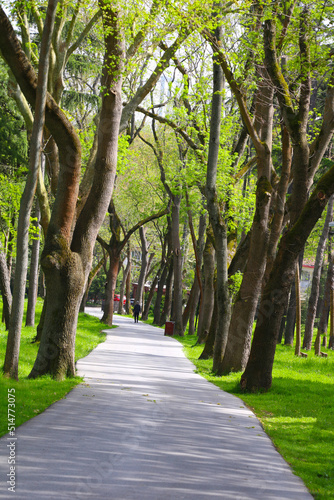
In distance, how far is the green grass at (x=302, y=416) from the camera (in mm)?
6266

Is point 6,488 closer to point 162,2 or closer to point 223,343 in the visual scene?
point 162,2

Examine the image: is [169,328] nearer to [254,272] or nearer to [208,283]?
[208,283]

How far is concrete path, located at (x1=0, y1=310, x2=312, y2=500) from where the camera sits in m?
4.91

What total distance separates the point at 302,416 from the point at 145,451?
14.3 ft

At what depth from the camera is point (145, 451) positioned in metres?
6.22

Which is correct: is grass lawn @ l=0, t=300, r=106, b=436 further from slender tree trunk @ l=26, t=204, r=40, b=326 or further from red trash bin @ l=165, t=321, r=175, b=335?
red trash bin @ l=165, t=321, r=175, b=335

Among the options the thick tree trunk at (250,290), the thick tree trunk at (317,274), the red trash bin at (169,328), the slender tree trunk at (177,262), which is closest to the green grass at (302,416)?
the thick tree trunk at (250,290)

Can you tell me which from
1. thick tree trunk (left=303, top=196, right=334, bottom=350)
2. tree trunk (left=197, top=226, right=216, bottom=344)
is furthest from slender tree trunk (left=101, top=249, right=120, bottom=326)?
thick tree trunk (left=303, top=196, right=334, bottom=350)

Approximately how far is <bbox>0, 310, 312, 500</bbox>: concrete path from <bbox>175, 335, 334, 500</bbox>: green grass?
0.21m

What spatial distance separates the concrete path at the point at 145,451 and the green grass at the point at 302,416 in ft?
0.69

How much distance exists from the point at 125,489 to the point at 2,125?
17499 millimetres

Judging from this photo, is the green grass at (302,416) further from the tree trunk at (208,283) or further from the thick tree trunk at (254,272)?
the tree trunk at (208,283)

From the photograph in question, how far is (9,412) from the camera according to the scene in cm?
726

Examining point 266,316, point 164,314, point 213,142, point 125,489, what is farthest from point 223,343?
point 164,314
